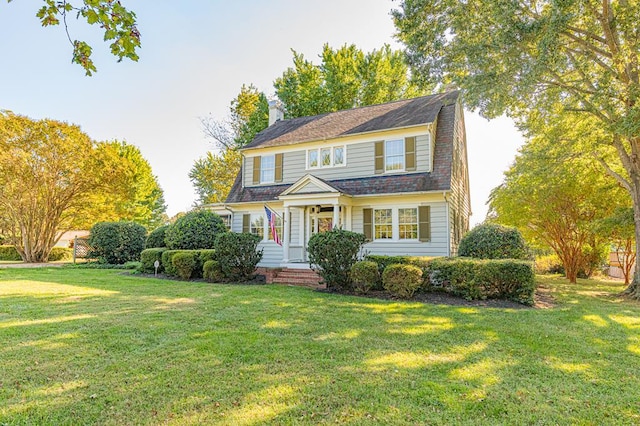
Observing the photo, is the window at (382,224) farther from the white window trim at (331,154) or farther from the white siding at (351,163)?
the white window trim at (331,154)

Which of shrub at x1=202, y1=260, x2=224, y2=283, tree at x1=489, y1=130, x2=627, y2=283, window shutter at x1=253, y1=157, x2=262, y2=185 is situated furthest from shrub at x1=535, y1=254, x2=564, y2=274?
shrub at x1=202, y1=260, x2=224, y2=283

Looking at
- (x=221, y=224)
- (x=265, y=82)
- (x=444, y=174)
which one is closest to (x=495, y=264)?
(x=444, y=174)

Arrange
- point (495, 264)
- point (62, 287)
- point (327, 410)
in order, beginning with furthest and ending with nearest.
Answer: point (62, 287) < point (495, 264) < point (327, 410)

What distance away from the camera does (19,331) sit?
502 centimetres

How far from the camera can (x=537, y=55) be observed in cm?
895

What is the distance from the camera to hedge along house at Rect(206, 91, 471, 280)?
1219 centimetres

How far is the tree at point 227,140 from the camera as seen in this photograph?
27.6 metres

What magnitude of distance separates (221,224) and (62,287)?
6101 millimetres

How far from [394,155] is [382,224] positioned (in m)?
2.71

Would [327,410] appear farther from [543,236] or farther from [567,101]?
[543,236]

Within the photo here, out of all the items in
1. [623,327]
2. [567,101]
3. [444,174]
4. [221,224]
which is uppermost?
[567,101]

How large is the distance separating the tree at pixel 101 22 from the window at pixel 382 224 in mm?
10771

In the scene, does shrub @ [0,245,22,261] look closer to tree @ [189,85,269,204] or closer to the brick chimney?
tree @ [189,85,269,204]

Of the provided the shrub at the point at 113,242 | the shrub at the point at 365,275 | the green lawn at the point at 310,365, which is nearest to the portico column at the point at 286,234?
the shrub at the point at 365,275
